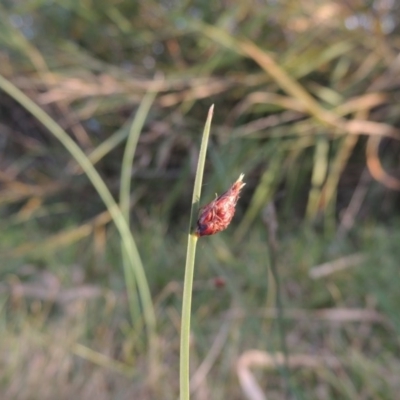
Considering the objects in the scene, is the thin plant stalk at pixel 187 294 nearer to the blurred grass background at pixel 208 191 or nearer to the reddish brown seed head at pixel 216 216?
the reddish brown seed head at pixel 216 216

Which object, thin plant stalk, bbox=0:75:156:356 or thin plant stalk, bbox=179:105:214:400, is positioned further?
thin plant stalk, bbox=0:75:156:356

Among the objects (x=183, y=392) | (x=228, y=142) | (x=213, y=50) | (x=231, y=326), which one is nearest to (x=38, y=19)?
(x=213, y=50)

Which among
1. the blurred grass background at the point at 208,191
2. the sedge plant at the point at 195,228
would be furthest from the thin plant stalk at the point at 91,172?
the sedge plant at the point at 195,228

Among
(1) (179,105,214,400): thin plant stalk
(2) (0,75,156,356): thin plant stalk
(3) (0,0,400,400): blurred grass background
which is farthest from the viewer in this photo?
(3) (0,0,400,400): blurred grass background

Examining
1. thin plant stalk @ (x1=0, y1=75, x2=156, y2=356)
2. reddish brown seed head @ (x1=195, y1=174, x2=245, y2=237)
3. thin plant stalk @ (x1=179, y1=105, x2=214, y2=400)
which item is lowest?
thin plant stalk @ (x1=179, y1=105, x2=214, y2=400)

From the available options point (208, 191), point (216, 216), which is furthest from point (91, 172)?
point (208, 191)

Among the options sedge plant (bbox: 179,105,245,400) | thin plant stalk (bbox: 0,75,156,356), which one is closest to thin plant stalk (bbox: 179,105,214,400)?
sedge plant (bbox: 179,105,245,400)

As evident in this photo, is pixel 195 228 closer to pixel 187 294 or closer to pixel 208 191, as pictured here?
pixel 187 294

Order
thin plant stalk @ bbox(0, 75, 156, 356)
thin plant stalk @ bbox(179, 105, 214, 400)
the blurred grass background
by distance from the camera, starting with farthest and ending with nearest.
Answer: the blurred grass background
thin plant stalk @ bbox(0, 75, 156, 356)
thin plant stalk @ bbox(179, 105, 214, 400)

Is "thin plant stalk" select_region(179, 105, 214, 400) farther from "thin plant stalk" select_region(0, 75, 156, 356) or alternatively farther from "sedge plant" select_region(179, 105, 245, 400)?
"thin plant stalk" select_region(0, 75, 156, 356)
